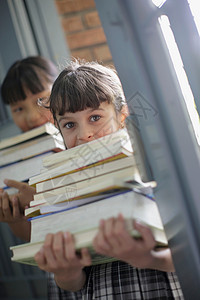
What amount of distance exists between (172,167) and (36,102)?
89 centimetres

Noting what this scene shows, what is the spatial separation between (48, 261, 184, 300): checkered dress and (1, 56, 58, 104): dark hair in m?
0.79

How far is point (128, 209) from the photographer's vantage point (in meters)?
0.54

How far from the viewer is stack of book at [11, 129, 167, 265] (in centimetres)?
56

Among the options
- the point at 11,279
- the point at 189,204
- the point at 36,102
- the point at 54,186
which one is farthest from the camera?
the point at 11,279

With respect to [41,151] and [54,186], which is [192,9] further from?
[41,151]

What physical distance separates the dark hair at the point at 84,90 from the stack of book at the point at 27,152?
157mm

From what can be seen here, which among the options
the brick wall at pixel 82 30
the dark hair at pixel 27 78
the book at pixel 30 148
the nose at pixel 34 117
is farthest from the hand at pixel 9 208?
the brick wall at pixel 82 30

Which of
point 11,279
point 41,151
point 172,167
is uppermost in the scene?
point 41,151

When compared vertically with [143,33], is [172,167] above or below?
below

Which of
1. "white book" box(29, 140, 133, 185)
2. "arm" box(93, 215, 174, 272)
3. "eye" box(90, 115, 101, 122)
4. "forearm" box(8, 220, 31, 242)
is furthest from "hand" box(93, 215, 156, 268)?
"forearm" box(8, 220, 31, 242)

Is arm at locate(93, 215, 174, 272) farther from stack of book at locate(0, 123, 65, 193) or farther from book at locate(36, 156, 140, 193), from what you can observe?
stack of book at locate(0, 123, 65, 193)

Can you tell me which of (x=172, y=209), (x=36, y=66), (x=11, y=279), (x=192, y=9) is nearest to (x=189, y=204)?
(x=172, y=209)

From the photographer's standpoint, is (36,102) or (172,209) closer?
(172,209)

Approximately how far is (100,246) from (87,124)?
1.32ft
